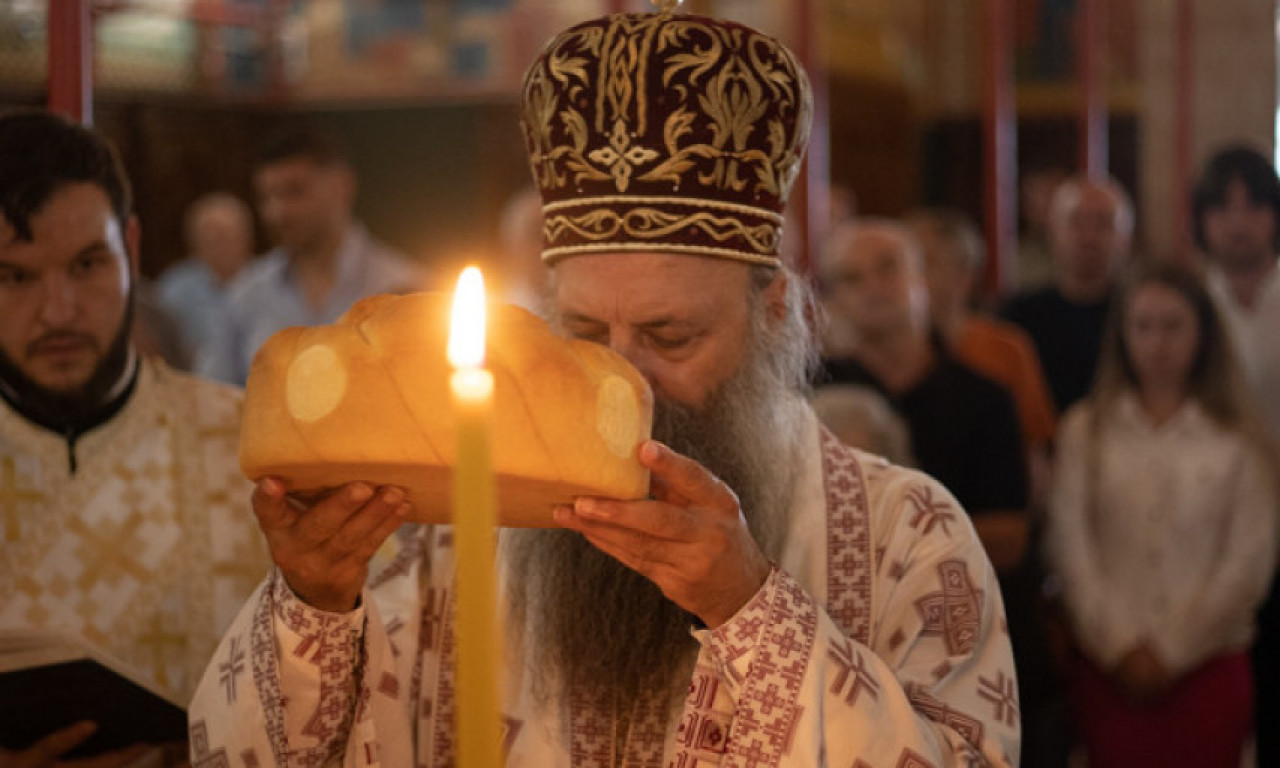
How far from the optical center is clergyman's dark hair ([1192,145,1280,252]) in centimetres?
567

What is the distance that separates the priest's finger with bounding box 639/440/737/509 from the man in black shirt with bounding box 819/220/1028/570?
2.58 meters

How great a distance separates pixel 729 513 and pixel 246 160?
40.9 ft

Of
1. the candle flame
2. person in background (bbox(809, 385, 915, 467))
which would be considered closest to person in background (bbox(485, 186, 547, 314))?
person in background (bbox(809, 385, 915, 467))

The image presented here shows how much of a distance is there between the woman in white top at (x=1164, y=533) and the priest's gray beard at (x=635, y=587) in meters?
2.51

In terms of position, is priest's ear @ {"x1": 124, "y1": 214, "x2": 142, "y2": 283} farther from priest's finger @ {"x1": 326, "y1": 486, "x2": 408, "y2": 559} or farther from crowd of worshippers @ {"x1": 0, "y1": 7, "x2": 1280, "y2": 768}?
priest's finger @ {"x1": 326, "y1": 486, "x2": 408, "y2": 559}

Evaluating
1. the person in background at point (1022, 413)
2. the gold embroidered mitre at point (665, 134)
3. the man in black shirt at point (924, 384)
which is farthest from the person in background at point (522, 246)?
the gold embroidered mitre at point (665, 134)

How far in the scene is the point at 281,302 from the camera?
6.02m

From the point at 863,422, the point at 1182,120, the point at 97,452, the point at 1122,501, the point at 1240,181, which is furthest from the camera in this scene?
the point at 1182,120

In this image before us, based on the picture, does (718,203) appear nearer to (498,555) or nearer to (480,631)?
(498,555)

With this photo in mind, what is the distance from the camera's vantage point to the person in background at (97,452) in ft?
7.14

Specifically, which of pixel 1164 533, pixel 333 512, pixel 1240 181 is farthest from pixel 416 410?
pixel 1240 181

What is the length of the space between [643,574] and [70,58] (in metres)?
1.32

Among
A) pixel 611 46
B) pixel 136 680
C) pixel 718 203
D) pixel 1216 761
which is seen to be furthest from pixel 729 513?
pixel 1216 761

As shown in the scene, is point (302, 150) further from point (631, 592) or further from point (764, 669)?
point (764, 669)
